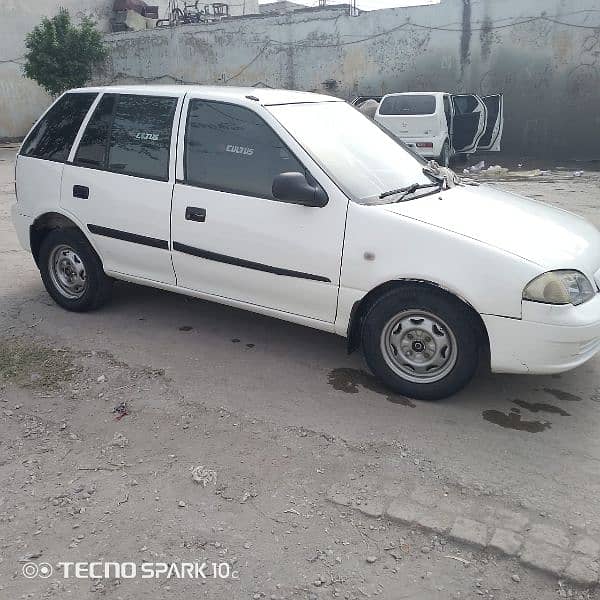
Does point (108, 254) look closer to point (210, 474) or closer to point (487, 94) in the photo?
point (210, 474)

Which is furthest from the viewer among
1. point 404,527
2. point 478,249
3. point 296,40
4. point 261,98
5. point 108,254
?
point 296,40

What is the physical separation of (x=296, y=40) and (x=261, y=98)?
17278mm

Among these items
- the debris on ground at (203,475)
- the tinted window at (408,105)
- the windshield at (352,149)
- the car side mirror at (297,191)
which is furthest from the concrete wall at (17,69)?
the debris on ground at (203,475)

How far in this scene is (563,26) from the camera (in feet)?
50.9

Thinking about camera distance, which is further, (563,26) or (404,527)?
(563,26)

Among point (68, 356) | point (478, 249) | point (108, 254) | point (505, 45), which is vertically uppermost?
point (505, 45)

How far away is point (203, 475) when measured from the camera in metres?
2.94

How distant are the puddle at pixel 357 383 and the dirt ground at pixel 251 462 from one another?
0.05 ft

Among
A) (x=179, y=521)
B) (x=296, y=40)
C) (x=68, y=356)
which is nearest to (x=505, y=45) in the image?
(x=296, y=40)

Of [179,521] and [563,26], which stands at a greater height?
[563,26]

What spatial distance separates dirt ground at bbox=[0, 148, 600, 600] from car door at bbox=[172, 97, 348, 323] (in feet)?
1.88

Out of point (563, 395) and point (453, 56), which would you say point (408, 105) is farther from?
point (563, 395)

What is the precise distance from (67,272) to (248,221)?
1.98m

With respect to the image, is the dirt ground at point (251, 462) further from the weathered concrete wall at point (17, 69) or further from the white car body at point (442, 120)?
the weathered concrete wall at point (17, 69)
